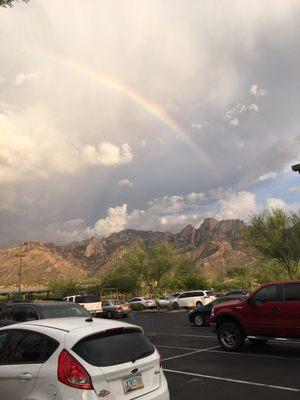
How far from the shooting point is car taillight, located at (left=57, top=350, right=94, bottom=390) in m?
4.58

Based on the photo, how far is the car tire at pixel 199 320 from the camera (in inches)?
847

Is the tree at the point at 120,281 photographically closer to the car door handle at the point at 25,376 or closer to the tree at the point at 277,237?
the tree at the point at 277,237

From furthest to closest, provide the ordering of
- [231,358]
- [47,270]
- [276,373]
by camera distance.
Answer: [47,270] → [231,358] → [276,373]

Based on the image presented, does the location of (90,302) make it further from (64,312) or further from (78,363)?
(78,363)

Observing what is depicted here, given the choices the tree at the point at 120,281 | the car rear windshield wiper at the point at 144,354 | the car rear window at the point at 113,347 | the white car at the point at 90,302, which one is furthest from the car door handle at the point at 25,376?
the tree at the point at 120,281

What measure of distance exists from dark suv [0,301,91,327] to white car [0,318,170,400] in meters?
5.41

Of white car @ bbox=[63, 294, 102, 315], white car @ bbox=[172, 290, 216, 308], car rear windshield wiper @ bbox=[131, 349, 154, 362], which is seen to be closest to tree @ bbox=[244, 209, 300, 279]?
white car @ bbox=[172, 290, 216, 308]

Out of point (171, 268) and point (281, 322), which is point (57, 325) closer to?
point (281, 322)

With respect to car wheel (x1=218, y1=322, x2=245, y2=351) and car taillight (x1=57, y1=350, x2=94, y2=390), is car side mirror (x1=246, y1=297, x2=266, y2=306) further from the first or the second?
car taillight (x1=57, y1=350, x2=94, y2=390)

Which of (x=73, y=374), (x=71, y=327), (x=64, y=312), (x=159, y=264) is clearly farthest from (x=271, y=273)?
(x=73, y=374)

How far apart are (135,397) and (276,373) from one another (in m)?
5.33

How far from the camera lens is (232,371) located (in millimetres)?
9547

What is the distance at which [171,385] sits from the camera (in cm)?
854

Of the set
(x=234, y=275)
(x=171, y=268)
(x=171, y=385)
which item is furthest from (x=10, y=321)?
(x=234, y=275)
